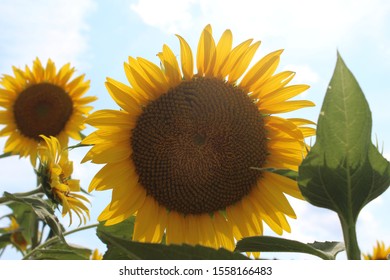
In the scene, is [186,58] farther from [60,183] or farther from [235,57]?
[60,183]

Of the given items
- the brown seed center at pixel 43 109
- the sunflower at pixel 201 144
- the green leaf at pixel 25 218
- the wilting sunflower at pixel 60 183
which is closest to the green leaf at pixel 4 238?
the green leaf at pixel 25 218

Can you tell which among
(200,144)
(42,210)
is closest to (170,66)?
(200,144)

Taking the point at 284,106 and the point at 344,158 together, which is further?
the point at 284,106

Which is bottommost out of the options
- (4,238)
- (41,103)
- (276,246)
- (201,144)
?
(4,238)

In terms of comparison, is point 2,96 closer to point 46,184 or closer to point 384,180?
point 46,184

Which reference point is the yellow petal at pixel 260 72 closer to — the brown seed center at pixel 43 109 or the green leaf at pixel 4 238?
the green leaf at pixel 4 238

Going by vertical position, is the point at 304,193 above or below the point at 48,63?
below
